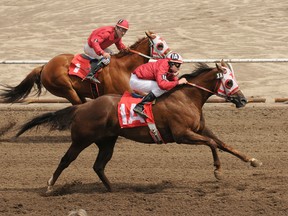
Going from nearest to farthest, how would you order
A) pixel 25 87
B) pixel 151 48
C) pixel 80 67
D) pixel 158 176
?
pixel 158 176, pixel 151 48, pixel 80 67, pixel 25 87

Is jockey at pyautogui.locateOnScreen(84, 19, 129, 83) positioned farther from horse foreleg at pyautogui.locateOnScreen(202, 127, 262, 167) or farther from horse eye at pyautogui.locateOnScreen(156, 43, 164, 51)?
horse foreleg at pyautogui.locateOnScreen(202, 127, 262, 167)

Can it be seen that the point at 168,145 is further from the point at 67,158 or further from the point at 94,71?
the point at 67,158

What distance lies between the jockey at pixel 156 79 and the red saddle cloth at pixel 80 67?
2.58m

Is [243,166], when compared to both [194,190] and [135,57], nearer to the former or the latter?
→ [194,190]

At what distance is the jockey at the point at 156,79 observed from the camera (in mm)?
9750

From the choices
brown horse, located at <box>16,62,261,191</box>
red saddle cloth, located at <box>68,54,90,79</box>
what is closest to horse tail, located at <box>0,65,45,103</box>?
red saddle cloth, located at <box>68,54,90,79</box>

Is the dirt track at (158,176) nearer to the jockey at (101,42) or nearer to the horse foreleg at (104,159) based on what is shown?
the horse foreleg at (104,159)

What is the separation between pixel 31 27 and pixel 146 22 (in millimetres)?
3296

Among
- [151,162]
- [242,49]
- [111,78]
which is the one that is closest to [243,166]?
[151,162]

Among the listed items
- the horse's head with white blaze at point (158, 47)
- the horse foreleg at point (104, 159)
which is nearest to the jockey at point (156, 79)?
the horse foreleg at point (104, 159)

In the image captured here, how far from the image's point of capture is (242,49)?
19078 mm

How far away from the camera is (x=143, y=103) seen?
32.0 feet

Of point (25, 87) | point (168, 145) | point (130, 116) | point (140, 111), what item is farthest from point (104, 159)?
point (25, 87)

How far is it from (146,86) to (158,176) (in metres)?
1.35
